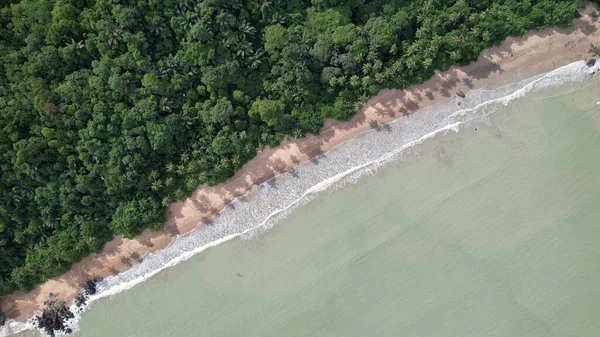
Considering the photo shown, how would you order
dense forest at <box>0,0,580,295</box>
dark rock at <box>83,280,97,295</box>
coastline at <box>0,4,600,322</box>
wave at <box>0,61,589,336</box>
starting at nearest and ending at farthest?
dense forest at <box>0,0,580,295</box>, dark rock at <box>83,280,97,295</box>, coastline at <box>0,4,600,322</box>, wave at <box>0,61,589,336</box>

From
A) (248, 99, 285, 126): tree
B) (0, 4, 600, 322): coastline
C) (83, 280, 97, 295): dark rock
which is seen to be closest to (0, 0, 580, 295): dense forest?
(248, 99, 285, 126): tree

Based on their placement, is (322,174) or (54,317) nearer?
(54,317)

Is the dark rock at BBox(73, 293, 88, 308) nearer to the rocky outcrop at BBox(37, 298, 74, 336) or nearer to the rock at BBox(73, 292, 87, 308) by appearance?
the rock at BBox(73, 292, 87, 308)

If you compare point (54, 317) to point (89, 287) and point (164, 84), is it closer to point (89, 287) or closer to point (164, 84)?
point (89, 287)

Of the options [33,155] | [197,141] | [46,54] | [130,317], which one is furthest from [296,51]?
[130,317]

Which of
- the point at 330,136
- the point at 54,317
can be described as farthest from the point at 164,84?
the point at 54,317

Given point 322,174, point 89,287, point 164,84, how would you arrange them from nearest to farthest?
point 164,84, point 89,287, point 322,174

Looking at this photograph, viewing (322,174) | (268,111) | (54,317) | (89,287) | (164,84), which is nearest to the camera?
(164,84)
